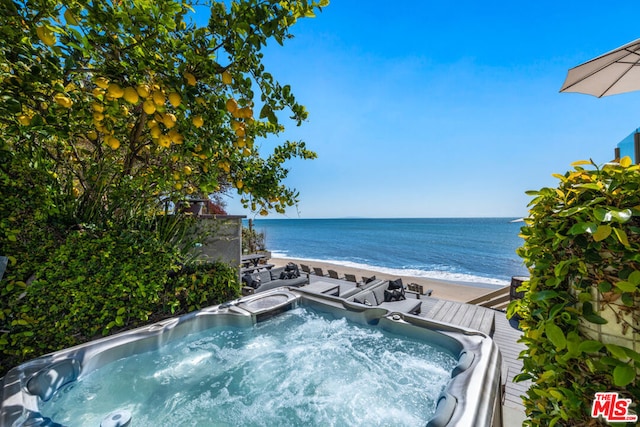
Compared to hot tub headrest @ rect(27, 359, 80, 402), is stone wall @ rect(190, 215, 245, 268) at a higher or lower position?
higher

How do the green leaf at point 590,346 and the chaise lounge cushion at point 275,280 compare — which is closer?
the green leaf at point 590,346

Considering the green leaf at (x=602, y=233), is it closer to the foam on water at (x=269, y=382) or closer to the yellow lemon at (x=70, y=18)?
the yellow lemon at (x=70, y=18)

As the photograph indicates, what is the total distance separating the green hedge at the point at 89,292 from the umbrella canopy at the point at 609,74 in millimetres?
5259

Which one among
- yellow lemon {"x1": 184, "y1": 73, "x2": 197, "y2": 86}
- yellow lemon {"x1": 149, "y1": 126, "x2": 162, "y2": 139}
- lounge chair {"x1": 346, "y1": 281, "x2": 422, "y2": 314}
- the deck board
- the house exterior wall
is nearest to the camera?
→ yellow lemon {"x1": 184, "y1": 73, "x2": 197, "y2": 86}

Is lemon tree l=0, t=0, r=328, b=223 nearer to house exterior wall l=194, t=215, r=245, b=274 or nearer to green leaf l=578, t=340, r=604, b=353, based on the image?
green leaf l=578, t=340, r=604, b=353

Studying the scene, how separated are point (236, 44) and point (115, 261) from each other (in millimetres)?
2708

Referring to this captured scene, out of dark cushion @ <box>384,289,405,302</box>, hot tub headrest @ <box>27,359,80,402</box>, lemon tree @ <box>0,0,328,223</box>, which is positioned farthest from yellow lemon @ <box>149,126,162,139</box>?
dark cushion @ <box>384,289,405,302</box>

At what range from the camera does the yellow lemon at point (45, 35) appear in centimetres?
115

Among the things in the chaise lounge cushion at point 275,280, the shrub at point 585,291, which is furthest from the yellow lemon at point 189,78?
the chaise lounge cushion at point 275,280

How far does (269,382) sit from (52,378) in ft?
6.32

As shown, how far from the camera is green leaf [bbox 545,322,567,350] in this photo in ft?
2.68

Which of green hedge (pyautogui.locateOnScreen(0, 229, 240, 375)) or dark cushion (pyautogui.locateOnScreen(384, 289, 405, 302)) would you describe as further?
dark cushion (pyautogui.locateOnScreen(384, 289, 405, 302))

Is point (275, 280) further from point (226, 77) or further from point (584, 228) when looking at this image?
point (584, 228)

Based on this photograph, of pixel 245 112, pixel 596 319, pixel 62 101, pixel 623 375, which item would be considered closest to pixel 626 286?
pixel 596 319
